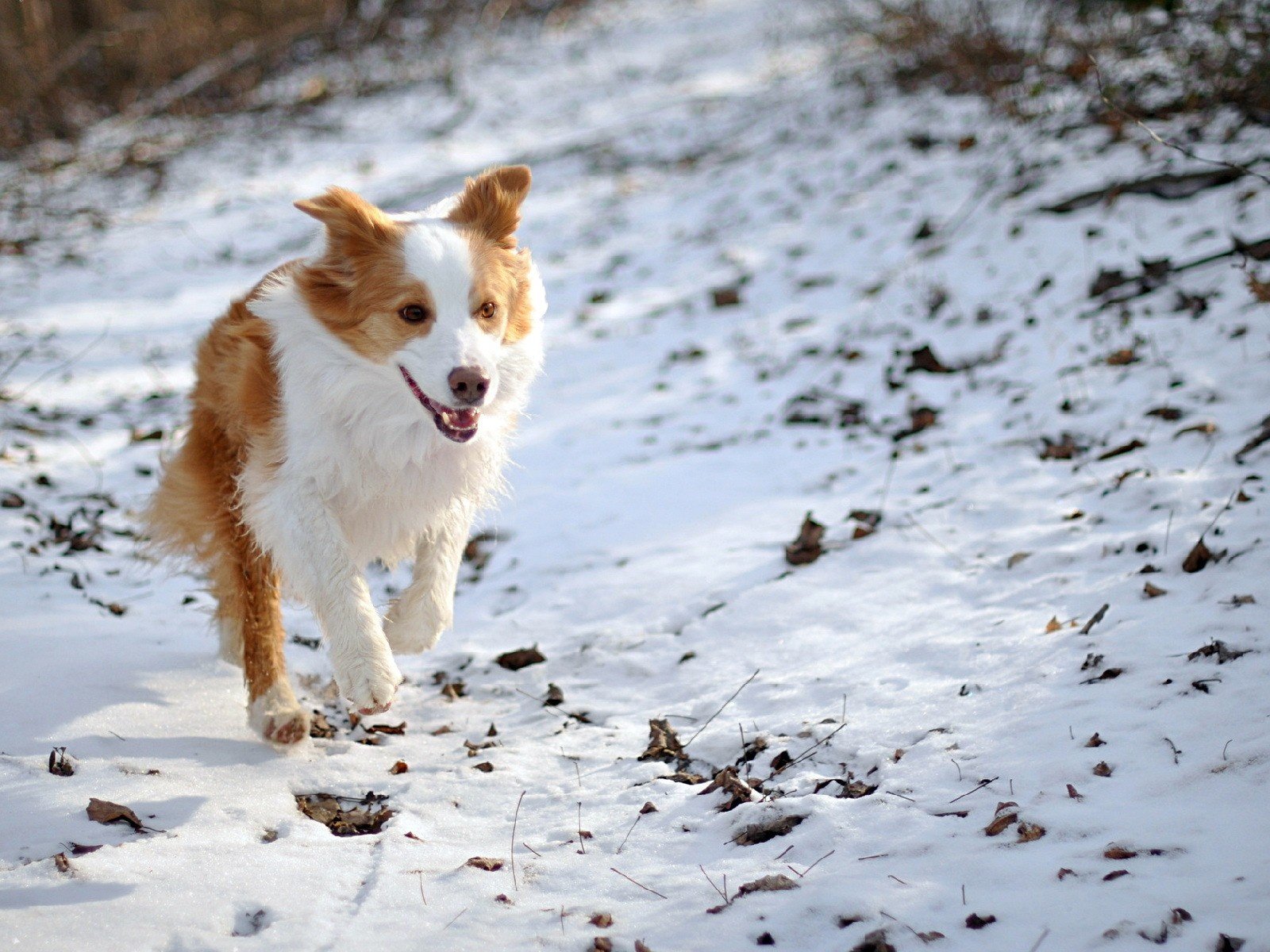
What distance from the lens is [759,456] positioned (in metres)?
5.75

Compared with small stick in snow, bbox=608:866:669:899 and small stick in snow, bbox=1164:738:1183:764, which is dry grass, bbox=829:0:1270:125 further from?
small stick in snow, bbox=608:866:669:899

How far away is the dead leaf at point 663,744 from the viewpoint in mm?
3305

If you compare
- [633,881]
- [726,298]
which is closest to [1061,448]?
[633,881]

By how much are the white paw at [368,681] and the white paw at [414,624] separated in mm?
392

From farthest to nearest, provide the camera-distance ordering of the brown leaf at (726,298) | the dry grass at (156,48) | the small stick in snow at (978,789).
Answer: the dry grass at (156,48) < the brown leaf at (726,298) < the small stick in snow at (978,789)

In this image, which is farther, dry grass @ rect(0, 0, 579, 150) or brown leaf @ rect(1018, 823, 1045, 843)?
dry grass @ rect(0, 0, 579, 150)

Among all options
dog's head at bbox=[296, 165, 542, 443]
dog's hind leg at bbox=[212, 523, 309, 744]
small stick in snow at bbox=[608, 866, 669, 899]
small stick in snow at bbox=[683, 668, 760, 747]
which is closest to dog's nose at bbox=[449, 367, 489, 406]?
dog's head at bbox=[296, 165, 542, 443]

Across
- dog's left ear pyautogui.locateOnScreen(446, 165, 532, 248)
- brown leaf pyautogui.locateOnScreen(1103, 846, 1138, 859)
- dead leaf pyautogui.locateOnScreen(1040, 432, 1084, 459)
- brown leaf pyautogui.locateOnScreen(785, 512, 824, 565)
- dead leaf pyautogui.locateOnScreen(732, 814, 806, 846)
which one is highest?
dog's left ear pyautogui.locateOnScreen(446, 165, 532, 248)

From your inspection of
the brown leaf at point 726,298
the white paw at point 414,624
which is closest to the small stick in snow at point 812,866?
the white paw at point 414,624

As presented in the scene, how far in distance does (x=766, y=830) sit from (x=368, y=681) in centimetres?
130

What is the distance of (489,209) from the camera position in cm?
363

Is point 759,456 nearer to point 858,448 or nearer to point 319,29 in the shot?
point 858,448

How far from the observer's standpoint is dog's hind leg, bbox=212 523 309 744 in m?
3.36

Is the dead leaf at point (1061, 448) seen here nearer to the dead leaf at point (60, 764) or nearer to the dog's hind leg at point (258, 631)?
the dog's hind leg at point (258, 631)
